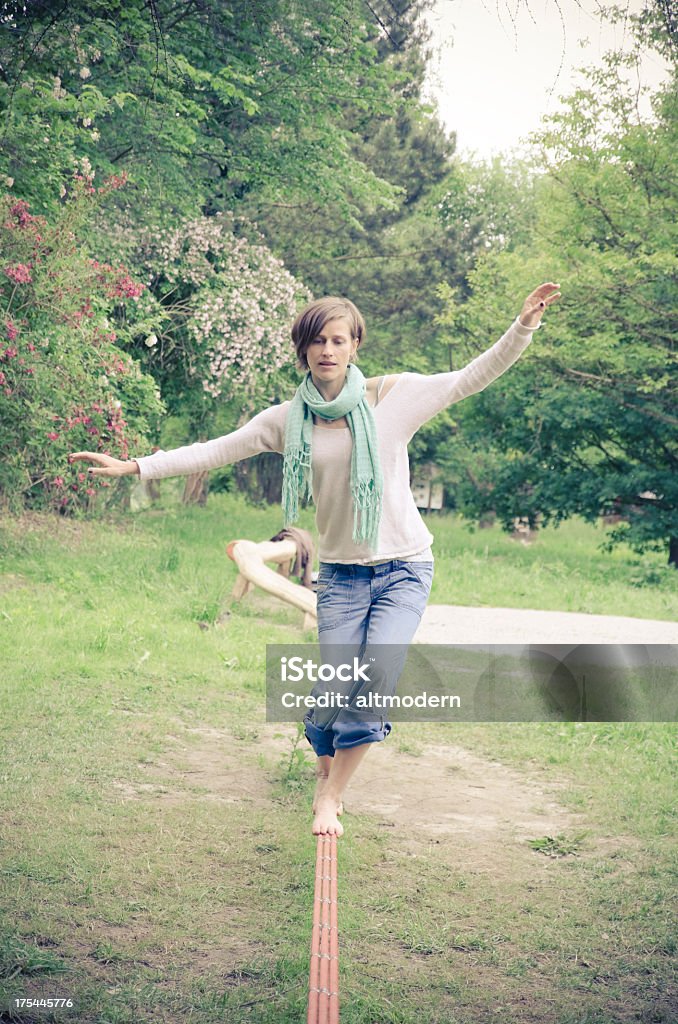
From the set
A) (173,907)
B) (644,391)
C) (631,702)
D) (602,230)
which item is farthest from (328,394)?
(602,230)

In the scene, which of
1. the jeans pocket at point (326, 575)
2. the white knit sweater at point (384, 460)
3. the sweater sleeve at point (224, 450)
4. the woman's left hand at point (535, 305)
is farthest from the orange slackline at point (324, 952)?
the woman's left hand at point (535, 305)

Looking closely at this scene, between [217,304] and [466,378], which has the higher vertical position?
[217,304]

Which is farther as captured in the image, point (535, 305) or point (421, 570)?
point (421, 570)

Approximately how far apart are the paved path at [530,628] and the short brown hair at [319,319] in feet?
15.9

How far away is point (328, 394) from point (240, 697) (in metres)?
3.34

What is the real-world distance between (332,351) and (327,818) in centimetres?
164

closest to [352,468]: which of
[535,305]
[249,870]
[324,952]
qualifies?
[535,305]

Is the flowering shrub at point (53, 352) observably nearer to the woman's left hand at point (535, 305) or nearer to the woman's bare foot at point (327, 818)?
the woman's bare foot at point (327, 818)

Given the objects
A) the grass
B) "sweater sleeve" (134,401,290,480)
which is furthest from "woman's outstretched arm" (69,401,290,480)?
the grass

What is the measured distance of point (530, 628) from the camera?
9.12 m

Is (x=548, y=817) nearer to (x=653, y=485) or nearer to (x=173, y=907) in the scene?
(x=173, y=907)

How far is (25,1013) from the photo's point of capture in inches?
110

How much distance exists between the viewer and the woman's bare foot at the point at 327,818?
3.94 metres

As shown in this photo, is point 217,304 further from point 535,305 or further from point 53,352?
point 535,305
